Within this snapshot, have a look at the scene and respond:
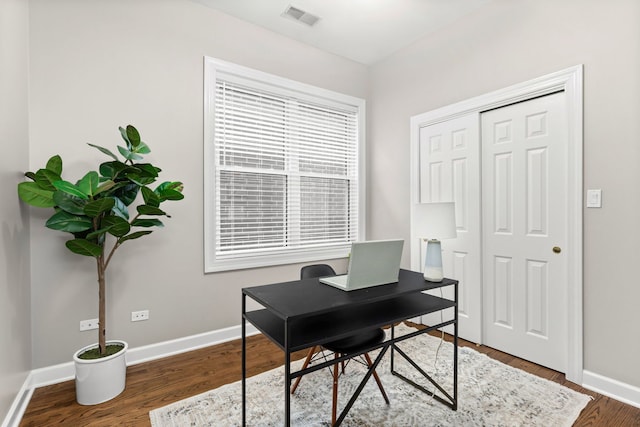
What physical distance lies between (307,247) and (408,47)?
2510mm

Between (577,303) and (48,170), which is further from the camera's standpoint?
(577,303)

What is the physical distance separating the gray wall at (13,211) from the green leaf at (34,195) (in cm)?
7

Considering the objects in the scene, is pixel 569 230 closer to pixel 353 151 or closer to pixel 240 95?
pixel 353 151

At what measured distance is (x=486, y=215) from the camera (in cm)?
276

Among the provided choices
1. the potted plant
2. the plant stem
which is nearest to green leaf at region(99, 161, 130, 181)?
the potted plant

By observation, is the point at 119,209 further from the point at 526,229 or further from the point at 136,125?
the point at 526,229

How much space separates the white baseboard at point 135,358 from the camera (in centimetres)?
183

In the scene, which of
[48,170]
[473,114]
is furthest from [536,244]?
[48,170]

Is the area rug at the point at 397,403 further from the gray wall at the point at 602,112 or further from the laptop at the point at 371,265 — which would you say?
the laptop at the point at 371,265

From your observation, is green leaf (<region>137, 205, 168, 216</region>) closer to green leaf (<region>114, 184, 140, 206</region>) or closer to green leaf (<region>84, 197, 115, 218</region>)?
green leaf (<region>114, 184, 140, 206</region>)

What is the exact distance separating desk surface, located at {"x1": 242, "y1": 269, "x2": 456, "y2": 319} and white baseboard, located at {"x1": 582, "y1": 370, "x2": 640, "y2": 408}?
4.28 ft

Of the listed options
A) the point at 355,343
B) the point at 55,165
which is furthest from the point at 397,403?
the point at 55,165

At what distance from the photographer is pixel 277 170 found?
10.7 ft

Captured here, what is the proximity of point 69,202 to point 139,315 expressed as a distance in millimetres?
1113
